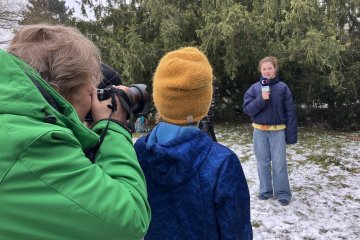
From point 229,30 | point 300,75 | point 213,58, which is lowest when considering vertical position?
point 300,75

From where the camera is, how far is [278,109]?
14.4 ft

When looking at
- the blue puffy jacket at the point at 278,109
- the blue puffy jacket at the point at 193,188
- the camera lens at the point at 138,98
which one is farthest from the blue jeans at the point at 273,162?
the camera lens at the point at 138,98

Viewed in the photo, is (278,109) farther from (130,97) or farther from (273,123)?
(130,97)

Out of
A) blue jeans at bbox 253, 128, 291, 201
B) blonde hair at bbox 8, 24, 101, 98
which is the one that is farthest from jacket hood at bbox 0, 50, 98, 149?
blue jeans at bbox 253, 128, 291, 201

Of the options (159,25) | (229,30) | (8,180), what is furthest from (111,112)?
(159,25)

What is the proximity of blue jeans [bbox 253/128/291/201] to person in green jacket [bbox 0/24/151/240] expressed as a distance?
141 inches

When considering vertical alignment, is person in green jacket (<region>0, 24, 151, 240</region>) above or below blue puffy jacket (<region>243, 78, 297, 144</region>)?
above

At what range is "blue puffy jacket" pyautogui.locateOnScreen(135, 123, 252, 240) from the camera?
1.53 metres

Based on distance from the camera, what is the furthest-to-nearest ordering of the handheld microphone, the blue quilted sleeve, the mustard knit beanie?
the handheld microphone, the mustard knit beanie, the blue quilted sleeve

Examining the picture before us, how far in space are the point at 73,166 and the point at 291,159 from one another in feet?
19.6

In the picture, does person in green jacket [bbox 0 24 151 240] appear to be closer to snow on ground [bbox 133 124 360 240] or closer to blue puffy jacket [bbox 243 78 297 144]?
snow on ground [bbox 133 124 360 240]

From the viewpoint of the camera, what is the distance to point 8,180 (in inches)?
32.4

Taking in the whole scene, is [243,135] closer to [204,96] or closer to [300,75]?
[300,75]

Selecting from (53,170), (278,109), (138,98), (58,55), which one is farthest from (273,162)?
(53,170)
